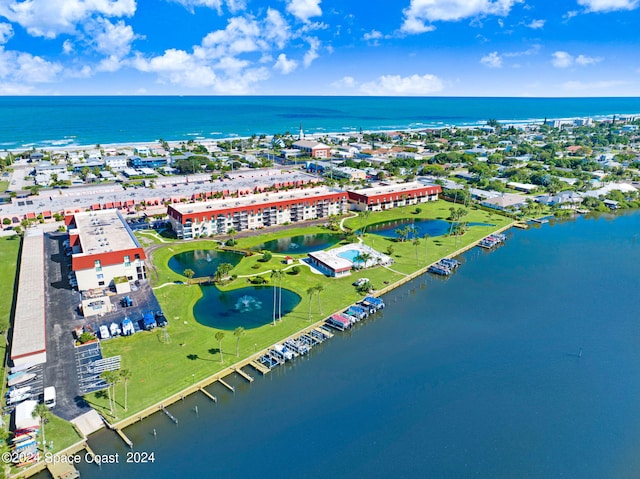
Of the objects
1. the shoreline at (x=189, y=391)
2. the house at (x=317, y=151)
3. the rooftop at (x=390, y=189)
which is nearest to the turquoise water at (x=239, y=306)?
the shoreline at (x=189, y=391)

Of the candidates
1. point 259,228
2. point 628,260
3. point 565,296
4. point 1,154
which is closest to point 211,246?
point 259,228

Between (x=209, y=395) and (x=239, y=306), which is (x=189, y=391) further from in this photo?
(x=239, y=306)

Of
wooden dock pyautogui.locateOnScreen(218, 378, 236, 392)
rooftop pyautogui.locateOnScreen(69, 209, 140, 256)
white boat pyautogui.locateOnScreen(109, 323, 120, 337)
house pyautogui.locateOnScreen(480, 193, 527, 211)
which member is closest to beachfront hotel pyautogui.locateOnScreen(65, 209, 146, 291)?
rooftop pyautogui.locateOnScreen(69, 209, 140, 256)

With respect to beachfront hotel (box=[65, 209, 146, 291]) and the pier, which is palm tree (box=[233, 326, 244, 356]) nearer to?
the pier

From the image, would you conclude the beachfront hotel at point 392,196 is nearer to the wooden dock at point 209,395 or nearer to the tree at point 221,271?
the tree at point 221,271

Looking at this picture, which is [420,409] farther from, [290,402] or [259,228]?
[259,228]

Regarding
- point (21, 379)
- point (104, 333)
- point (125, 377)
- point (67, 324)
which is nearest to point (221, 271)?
point (104, 333)
